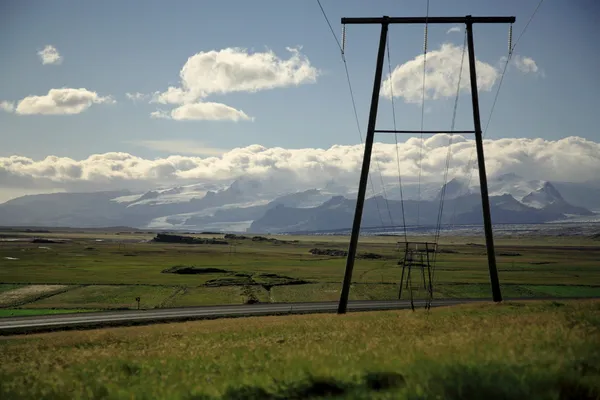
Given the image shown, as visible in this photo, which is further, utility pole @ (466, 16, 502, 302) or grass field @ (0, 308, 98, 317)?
grass field @ (0, 308, 98, 317)

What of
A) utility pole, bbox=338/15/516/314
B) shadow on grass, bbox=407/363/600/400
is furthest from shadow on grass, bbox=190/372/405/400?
utility pole, bbox=338/15/516/314

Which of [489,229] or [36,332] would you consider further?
[36,332]

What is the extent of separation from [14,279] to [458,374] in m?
103

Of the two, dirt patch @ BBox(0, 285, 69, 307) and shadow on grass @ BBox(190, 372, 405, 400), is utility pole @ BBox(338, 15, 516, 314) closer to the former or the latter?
shadow on grass @ BBox(190, 372, 405, 400)

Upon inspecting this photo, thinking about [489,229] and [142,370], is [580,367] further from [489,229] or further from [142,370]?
[489,229]

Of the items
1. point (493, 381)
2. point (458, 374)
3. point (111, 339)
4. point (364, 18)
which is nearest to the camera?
point (493, 381)

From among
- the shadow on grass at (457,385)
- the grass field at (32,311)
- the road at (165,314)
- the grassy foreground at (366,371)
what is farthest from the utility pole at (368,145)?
the grass field at (32,311)

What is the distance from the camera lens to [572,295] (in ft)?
232

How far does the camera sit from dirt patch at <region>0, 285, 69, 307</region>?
6806cm

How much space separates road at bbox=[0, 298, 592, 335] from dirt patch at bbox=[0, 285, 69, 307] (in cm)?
1774

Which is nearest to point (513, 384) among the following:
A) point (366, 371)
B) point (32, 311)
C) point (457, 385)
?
point (457, 385)

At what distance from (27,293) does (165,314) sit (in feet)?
109

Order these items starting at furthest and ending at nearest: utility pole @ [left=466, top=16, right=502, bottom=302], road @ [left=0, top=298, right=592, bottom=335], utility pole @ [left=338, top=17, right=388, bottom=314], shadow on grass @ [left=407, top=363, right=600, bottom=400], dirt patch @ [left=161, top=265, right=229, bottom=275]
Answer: dirt patch @ [left=161, top=265, right=229, bottom=275], road @ [left=0, top=298, right=592, bottom=335], utility pole @ [left=466, top=16, right=502, bottom=302], utility pole @ [left=338, top=17, right=388, bottom=314], shadow on grass @ [left=407, top=363, right=600, bottom=400]

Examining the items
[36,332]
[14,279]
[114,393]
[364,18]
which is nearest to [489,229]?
[364,18]
